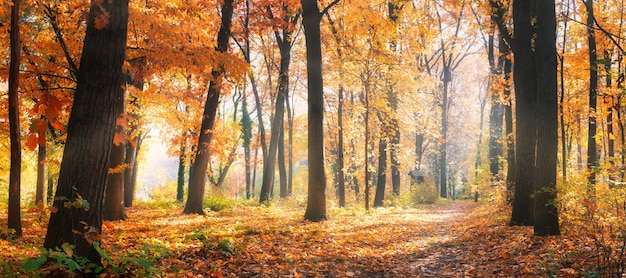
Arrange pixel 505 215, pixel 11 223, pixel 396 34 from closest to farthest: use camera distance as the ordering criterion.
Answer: pixel 11 223, pixel 505 215, pixel 396 34

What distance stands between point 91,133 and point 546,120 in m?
7.52

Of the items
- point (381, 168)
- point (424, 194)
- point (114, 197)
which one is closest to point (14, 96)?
point (114, 197)

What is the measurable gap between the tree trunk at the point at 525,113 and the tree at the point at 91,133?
8748 mm

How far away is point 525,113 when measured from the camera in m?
10.0

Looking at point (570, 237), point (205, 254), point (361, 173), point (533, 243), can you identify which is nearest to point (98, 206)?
point (205, 254)

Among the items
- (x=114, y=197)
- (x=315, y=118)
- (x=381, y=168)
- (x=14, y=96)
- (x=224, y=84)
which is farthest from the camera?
(x=381, y=168)

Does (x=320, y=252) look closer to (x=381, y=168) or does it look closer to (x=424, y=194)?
(x=381, y=168)

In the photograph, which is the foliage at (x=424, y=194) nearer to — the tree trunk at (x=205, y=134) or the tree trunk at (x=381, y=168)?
the tree trunk at (x=381, y=168)

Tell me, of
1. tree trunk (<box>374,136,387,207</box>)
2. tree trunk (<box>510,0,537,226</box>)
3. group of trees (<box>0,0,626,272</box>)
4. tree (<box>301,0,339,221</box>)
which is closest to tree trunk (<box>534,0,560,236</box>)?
group of trees (<box>0,0,626,272</box>)

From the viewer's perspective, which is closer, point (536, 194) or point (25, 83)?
point (536, 194)

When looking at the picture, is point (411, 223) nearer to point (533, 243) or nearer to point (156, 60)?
point (533, 243)

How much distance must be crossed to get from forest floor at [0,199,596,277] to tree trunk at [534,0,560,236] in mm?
440

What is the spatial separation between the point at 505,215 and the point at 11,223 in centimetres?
1193

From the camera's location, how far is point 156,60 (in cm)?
922
